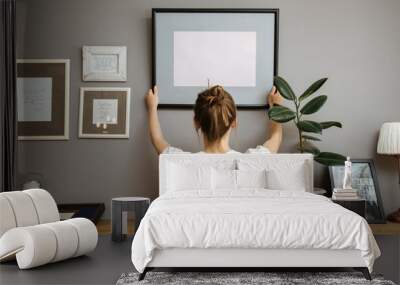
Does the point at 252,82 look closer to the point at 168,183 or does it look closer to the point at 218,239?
the point at 168,183

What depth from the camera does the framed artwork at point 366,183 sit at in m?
5.60

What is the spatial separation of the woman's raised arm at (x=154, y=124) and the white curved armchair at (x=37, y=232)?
131 cm

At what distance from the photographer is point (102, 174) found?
580cm

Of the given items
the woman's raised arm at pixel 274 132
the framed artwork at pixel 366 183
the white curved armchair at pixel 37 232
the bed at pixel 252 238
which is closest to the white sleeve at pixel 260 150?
the woman's raised arm at pixel 274 132

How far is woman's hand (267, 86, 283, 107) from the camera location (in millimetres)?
5664

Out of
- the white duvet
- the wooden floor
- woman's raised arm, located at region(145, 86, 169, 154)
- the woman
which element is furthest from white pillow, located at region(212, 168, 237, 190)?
the white duvet

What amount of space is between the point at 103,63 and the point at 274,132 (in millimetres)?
1722

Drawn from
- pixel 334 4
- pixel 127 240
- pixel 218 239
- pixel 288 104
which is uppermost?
pixel 334 4

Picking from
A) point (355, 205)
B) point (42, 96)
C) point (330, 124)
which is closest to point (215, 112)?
point (330, 124)

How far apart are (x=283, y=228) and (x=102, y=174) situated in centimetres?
256

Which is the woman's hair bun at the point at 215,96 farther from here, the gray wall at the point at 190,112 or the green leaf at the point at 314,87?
the green leaf at the point at 314,87

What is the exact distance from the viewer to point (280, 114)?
5.34 meters

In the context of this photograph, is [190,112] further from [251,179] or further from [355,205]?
A: [355,205]

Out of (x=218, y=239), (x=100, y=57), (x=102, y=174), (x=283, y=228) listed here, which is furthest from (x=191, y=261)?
(x=100, y=57)
